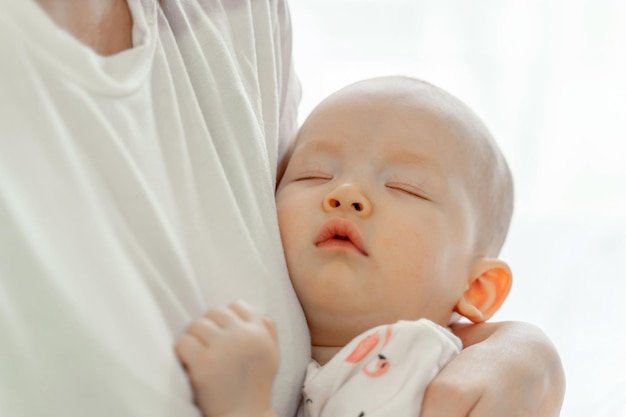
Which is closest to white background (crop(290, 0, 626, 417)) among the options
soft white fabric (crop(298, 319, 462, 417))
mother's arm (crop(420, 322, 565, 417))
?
mother's arm (crop(420, 322, 565, 417))

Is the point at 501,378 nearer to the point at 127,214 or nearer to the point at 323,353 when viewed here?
the point at 323,353

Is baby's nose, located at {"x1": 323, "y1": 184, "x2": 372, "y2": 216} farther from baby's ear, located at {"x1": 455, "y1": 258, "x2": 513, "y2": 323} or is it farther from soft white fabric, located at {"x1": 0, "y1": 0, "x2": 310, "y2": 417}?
baby's ear, located at {"x1": 455, "y1": 258, "x2": 513, "y2": 323}

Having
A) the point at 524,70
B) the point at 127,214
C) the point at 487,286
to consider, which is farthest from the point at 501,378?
the point at 524,70

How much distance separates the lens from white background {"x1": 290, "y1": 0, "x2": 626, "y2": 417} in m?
1.99

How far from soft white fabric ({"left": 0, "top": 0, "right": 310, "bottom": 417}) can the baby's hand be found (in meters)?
0.02

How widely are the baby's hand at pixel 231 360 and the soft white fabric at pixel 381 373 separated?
0.36 feet

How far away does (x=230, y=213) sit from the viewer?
3.20 feet

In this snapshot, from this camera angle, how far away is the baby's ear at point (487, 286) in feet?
4.02

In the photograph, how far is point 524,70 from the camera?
206cm

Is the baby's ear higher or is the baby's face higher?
the baby's face

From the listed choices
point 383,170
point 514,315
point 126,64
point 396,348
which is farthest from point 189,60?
point 514,315

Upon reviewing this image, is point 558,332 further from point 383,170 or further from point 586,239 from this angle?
point 383,170

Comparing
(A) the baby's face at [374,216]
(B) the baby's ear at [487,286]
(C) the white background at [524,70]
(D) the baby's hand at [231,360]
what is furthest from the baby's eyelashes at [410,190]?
(C) the white background at [524,70]

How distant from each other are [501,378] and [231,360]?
315mm
